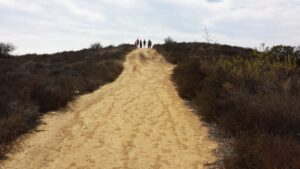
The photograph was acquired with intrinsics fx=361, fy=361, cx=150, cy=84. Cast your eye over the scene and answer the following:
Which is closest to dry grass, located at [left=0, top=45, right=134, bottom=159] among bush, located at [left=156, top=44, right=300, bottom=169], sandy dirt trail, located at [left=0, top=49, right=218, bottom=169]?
sandy dirt trail, located at [left=0, top=49, right=218, bottom=169]

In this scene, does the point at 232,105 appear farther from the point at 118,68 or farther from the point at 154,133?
the point at 118,68

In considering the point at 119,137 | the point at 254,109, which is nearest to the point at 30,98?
the point at 119,137

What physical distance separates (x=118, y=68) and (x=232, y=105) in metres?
15.0

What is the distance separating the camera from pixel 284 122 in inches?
302

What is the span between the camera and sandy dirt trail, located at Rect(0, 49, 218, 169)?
739 cm

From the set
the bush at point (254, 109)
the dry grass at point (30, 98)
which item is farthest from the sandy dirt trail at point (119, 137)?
the bush at point (254, 109)

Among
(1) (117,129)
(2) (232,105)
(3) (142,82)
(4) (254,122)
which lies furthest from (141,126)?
(3) (142,82)

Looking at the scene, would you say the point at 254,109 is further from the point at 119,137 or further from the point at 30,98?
the point at 30,98

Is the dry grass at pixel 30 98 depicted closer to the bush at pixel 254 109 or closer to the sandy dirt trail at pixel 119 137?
the sandy dirt trail at pixel 119 137

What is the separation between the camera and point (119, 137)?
9219 millimetres

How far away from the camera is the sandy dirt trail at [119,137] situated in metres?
7.39

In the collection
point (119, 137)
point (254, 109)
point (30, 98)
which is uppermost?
point (254, 109)

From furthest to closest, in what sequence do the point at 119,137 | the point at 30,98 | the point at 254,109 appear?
the point at 30,98 < the point at 119,137 < the point at 254,109

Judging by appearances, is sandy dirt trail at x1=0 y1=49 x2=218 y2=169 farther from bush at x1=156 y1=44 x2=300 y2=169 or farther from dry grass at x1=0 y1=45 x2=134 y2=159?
bush at x1=156 y1=44 x2=300 y2=169
